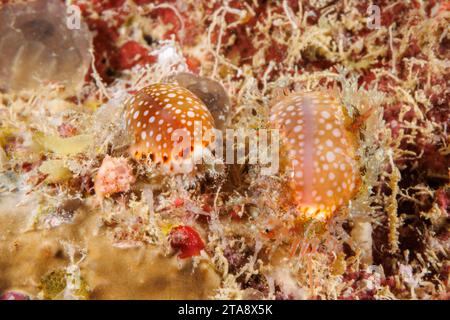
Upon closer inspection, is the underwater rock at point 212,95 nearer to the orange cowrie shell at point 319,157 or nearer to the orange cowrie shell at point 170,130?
the orange cowrie shell at point 170,130

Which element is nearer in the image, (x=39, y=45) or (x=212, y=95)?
(x=212, y=95)

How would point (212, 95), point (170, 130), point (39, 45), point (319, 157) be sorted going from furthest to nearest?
1. point (39, 45)
2. point (212, 95)
3. point (170, 130)
4. point (319, 157)

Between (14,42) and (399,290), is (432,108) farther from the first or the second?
(14,42)

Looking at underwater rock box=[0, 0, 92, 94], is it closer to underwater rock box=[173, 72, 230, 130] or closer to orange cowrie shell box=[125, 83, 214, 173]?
underwater rock box=[173, 72, 230, 130]

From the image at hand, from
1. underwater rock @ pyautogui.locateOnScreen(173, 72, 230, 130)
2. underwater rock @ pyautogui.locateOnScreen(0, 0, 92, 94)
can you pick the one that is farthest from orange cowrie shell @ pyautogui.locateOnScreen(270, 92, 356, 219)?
underwater rock @ pyautogui.locateOnScreen(0, 0, 92, 94)

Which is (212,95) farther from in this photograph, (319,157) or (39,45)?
(39,45)

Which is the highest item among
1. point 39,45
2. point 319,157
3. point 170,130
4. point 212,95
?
point 39,45

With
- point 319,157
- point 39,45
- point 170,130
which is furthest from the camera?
point 39,45

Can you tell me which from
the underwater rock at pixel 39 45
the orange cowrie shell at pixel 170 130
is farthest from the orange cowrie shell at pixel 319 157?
the underwater rock at pixel 39 45

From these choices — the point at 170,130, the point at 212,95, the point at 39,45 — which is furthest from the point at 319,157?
the point at 39,45
